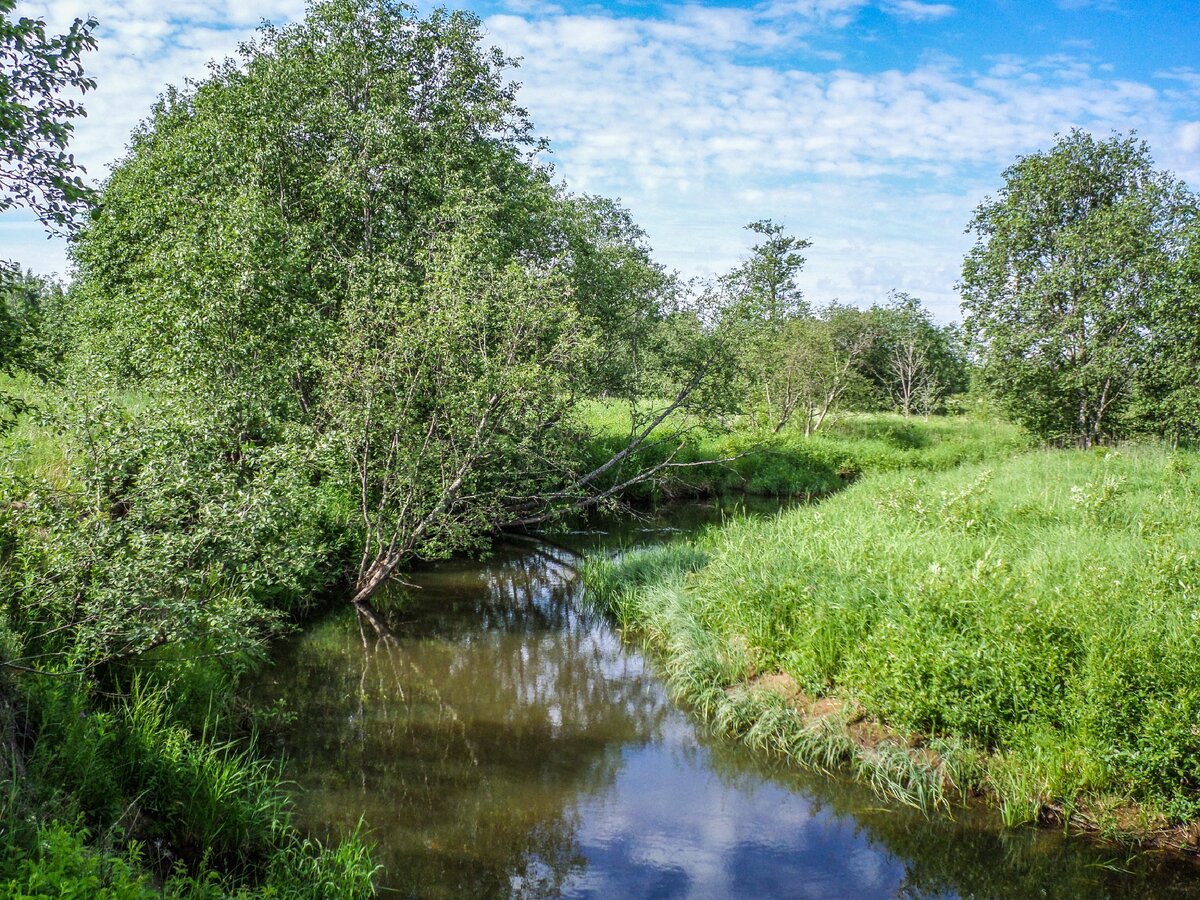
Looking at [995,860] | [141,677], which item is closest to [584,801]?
[995,860]

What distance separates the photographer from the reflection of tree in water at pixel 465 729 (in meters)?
7.11

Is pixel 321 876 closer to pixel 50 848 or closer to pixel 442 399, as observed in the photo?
pixel 50 848

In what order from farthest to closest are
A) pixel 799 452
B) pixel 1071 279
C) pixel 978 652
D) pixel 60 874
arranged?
pixel 799 452, pixel 1071 279, pixel 978 652, pixel 60 874

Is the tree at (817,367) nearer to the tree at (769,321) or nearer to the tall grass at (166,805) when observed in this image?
the tree at (769,321)

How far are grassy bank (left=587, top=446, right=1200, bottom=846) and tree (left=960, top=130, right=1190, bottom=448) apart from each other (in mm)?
15051

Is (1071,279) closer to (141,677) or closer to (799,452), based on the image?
(799,452)

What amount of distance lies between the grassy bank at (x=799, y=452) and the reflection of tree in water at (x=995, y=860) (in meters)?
15.2

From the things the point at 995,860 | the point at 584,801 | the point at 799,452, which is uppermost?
the point at 799,452

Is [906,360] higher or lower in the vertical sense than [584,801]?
higher

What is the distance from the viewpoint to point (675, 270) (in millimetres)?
23578

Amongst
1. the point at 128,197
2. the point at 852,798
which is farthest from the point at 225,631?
the point at 128,197

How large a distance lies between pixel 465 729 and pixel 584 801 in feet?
7.21

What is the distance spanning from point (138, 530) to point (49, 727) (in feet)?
6.47

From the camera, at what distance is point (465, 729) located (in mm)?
9578
